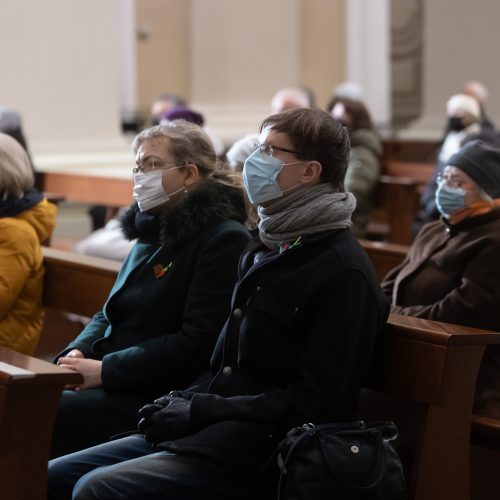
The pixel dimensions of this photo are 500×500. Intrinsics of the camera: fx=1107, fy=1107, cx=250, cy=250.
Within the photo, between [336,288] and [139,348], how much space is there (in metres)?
0.77

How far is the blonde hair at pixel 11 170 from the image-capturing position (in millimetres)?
3984

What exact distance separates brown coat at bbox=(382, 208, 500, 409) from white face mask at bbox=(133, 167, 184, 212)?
2.92 ft

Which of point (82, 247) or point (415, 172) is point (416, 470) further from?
point (415, 172)

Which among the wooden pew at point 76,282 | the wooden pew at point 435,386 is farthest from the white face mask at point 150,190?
the wooden pew at point 435,386

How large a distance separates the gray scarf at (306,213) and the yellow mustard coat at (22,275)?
48.6 inches

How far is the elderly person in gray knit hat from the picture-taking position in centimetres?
346

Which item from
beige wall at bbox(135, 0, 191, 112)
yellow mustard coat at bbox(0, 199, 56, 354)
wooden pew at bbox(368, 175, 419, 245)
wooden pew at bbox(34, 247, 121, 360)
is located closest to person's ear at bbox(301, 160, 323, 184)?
wooden pew at bbox(34, 247, 121, 360)

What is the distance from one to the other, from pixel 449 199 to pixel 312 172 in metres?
0.91

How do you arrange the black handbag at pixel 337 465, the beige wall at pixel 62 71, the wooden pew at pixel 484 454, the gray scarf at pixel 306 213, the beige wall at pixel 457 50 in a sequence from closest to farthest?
the black handbag at pixel 337 465 → the gray scarf at pixel 306 213 → the wooden pew at pixel 484 454 → the beige wall at pixel 62 71 → the beige wall at pixel 457 50

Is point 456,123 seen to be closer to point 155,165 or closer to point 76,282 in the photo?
point 76,282

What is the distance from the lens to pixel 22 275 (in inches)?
154

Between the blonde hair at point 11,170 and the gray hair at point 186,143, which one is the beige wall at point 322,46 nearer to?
the blonde hair at point 11,170

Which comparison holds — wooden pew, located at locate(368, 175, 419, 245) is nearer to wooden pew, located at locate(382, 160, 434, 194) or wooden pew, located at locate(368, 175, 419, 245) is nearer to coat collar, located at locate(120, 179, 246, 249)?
wooden pew, located at locate(382, 160, 434, 194)

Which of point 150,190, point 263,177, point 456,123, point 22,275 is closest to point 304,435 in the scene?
point 263,177
